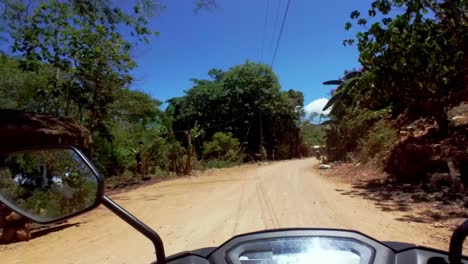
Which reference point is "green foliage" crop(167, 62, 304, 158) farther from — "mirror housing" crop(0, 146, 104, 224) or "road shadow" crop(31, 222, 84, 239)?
"mirror housing" crop(0, 146, 104, 224)

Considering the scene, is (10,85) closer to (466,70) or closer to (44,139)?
(44,139)

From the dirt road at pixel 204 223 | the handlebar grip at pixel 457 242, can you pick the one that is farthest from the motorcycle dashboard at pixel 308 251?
the dirt road at pixel 204 223

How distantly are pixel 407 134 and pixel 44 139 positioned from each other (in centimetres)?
1288

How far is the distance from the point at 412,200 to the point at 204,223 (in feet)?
16.7

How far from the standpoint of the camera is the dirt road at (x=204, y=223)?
6.14m

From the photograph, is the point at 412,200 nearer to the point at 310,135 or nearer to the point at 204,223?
the point at 204,223

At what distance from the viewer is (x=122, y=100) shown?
1770 centimetres

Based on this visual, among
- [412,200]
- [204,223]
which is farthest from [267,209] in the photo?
[412,200]

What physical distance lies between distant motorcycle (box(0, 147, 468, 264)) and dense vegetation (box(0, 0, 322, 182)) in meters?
10.2

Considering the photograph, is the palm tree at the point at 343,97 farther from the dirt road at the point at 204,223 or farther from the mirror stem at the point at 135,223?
the mirror stem at the point at 135,223

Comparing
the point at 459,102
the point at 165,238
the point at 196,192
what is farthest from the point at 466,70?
the point at 165,238

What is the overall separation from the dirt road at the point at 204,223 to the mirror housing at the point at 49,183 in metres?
3.68

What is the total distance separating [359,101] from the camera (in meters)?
20.9

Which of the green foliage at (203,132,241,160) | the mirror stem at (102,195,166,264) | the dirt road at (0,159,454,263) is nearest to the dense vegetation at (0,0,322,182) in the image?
the green foliage at (203,132,241,160)
